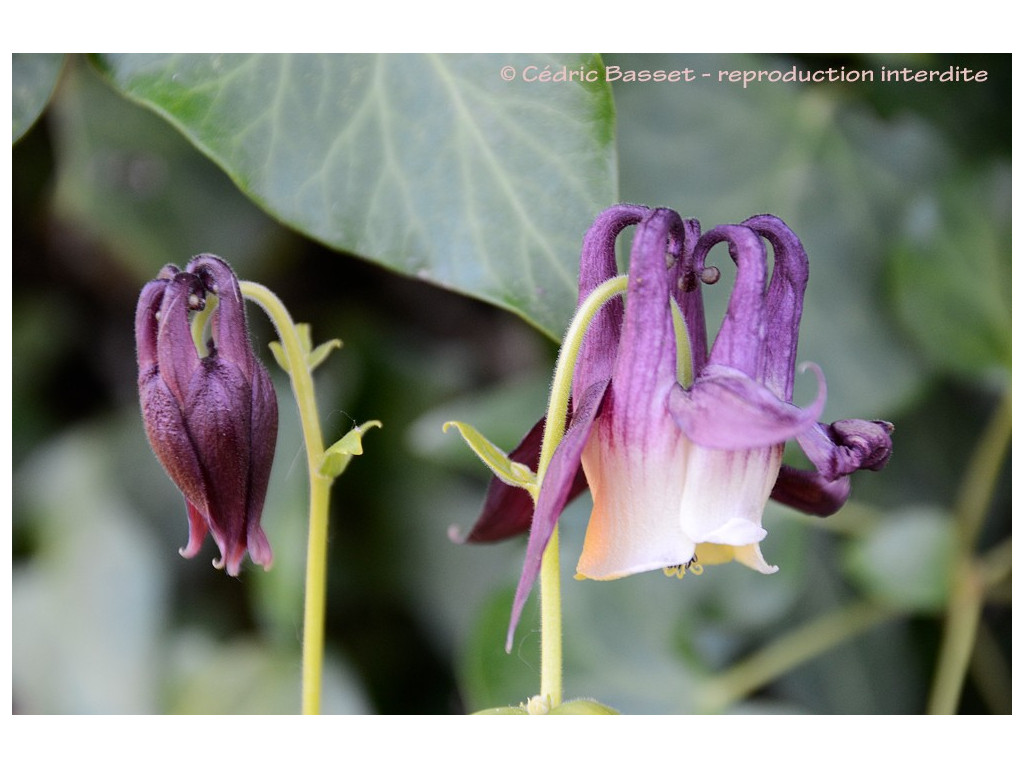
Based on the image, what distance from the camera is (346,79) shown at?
2.07 ft

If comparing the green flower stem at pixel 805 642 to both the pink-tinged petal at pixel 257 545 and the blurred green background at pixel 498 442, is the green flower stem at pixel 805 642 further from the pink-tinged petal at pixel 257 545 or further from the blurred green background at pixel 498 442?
the pink-tinged petal at pixel 257 545

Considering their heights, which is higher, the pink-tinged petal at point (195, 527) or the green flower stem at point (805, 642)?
the pink-tinged petal at point (195, 527)

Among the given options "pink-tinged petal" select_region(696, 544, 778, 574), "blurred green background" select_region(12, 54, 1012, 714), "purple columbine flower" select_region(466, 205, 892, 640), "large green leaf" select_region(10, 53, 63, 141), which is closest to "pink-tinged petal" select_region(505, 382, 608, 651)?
"purple columbine flower" select_region(466, 205, 892, 640)

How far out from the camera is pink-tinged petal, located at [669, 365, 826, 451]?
1.36 feet

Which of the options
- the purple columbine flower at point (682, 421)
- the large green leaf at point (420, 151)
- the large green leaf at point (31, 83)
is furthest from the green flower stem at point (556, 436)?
the large green leaf at point (31, 83)

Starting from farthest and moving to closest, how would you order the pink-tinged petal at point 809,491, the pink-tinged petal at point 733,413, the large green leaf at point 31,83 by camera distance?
1. the large green leaf at point 31,83
2. the pink-tinged petal at point 809,491
3. the pink-tinged petal at point 733,413

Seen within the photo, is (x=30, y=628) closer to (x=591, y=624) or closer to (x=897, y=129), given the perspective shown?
(x=591, y=624)

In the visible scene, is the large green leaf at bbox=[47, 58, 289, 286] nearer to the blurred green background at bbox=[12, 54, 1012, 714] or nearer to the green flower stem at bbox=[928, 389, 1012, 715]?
the blurred green background at bbox=[12, 54, 1012, 714]

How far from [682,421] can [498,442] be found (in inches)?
15.0

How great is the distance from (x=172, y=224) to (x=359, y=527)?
30 centimetres

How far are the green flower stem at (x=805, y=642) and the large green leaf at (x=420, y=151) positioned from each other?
416mm

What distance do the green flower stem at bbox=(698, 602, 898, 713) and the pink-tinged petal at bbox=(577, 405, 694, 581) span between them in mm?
430

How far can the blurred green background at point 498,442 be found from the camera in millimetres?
783
